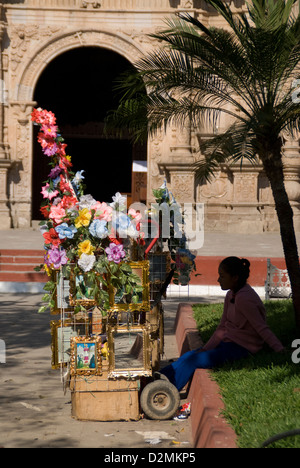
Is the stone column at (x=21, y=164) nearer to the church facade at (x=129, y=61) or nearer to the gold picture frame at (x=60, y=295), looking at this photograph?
the church facade at (x=129, y=61)

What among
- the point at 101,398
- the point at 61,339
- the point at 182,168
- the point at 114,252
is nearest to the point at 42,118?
the point at 114,252

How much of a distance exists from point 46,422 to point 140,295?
1282 millimetres

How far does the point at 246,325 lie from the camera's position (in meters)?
6.69

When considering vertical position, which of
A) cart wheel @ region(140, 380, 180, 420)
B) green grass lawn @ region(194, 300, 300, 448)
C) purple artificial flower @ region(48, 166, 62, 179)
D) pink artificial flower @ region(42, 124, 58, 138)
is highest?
pink artificial flower @ region(42, 124, 58, 138)

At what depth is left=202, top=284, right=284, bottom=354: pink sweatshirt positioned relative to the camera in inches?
258

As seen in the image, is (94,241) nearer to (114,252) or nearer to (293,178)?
(114,252)

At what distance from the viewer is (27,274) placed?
1541 centimetres

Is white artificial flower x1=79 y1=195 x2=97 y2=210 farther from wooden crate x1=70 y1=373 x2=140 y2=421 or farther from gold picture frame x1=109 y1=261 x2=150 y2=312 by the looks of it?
wooden crate x1=70 y1=373 x2=140 y2=421

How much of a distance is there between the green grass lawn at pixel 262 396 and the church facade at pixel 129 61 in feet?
50.6

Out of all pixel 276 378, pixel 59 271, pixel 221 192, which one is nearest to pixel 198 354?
pixel 276 378

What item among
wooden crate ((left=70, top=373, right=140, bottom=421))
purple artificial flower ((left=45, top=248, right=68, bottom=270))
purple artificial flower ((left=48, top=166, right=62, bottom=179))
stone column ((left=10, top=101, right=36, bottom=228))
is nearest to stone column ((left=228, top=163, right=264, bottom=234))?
stone column ((left=10, top=101, right=36, bottom=228))

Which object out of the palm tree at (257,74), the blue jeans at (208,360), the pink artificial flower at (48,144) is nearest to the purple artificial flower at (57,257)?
the pink artificial flower at (48,144)

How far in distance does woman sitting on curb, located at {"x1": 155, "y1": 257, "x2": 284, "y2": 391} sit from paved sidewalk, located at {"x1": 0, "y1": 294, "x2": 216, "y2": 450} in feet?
1.96

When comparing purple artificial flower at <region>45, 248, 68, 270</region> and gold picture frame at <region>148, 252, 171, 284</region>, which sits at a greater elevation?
purple artificial flower at <region>45, 248, 68, 270</region>
